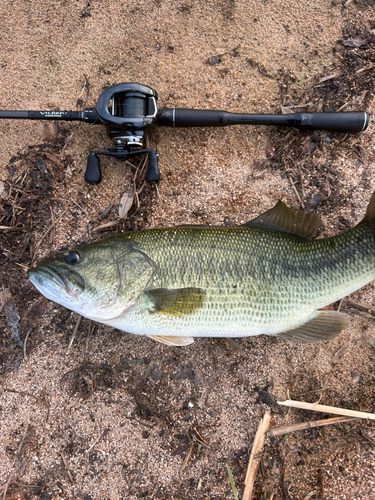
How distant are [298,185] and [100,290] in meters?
2.01

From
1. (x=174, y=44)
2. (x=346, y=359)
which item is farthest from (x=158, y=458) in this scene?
(x=174, y=44)

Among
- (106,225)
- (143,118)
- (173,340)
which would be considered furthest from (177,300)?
(143,118)

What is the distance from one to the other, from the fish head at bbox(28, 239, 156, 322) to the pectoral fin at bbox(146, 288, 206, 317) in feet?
0.41

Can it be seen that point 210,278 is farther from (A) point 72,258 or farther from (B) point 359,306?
(B) point 359,306

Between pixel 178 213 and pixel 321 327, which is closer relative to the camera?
pixel 321 327

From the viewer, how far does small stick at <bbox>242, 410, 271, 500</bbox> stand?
98.3 inches

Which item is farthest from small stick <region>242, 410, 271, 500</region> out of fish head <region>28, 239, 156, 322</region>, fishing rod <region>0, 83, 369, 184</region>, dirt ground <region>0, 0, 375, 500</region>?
fishing rod <region>0, 83, 369, 184</region>

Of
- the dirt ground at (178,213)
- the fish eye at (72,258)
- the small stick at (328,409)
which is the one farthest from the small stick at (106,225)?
the small stick at (328,409)

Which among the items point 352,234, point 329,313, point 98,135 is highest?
point 98,135

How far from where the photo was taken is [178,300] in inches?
84.2

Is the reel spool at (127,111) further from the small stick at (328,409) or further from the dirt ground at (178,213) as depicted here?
the small stick at (328,409)

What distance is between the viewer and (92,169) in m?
2.72

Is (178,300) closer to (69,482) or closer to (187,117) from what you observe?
(187,117)

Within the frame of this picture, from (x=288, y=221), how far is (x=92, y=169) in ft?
5.79
